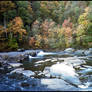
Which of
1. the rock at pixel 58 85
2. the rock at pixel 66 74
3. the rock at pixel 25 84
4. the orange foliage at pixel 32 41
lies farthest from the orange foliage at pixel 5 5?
the rock at pixel 58 85

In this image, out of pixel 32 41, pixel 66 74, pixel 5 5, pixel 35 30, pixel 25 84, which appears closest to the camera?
pixel 25 84

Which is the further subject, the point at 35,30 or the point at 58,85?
the point at 35,30

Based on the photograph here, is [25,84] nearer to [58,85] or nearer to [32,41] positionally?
[58,85]

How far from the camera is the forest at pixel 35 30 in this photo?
15359mm

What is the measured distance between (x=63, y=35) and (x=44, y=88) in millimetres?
14093

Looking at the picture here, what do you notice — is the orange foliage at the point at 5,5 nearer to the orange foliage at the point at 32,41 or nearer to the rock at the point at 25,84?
the orange foliage at the point at 32,41

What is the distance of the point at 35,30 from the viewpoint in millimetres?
17438

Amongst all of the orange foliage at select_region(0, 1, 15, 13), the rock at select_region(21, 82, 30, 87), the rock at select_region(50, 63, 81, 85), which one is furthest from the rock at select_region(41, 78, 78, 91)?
the orange foliage at select_region(0, 1, 15, 13)

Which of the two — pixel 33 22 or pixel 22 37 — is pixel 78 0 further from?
pixel 22 37

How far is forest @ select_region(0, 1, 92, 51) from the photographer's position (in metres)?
15.4

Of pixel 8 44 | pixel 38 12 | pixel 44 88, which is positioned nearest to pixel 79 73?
pixel 44 88

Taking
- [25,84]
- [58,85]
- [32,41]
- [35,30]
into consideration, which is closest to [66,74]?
[58,85]

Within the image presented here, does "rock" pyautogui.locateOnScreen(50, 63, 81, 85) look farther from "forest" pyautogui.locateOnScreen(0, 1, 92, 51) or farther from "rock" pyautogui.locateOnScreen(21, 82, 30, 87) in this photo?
"forest" pyautogui.locateOnScreen(0, 1, 92, 51)

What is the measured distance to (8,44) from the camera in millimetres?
14508
